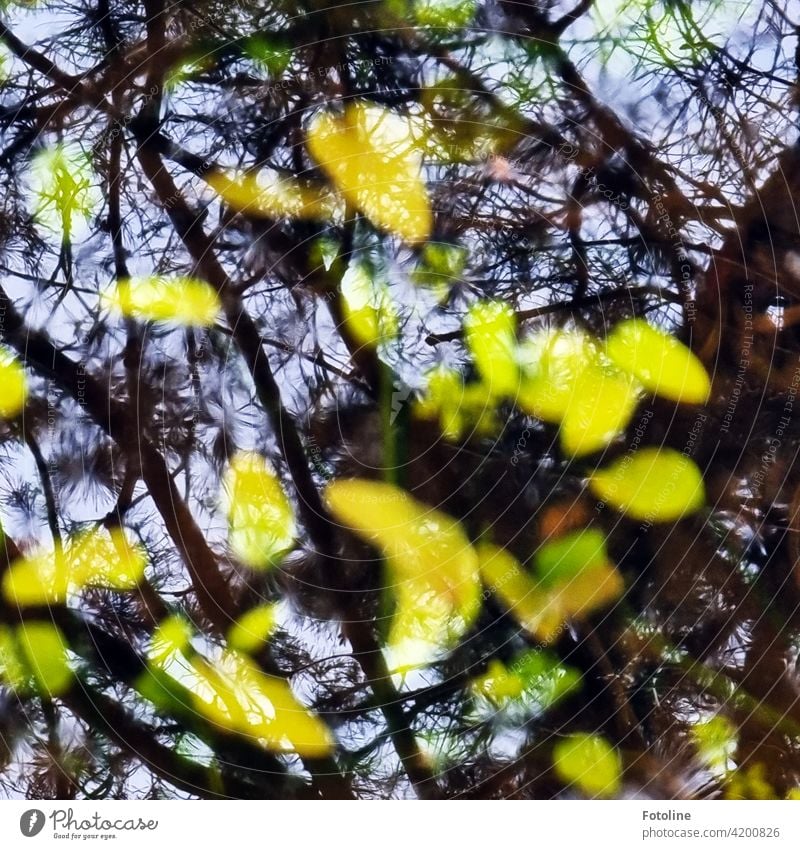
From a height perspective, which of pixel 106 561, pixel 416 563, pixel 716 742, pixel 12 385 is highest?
pixel 12 385

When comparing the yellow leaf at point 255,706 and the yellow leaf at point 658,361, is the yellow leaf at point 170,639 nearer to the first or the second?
the yellow leaf at point 255,706

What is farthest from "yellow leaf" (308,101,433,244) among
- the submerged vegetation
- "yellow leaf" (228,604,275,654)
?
"yellow leaf" (228,604,275,654)

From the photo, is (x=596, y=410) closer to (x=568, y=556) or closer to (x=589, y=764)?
(x=568, y=556)

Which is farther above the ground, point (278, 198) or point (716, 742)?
point (278, 198)

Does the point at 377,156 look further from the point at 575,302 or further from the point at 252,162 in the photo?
the point at 575,302

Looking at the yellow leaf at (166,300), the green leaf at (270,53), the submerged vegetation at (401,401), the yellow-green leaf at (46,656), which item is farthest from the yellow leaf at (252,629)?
the green leaf at (270,53)

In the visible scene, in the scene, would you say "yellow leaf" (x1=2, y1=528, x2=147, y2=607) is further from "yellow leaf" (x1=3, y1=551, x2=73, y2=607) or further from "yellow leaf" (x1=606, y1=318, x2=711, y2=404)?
"yellow leaf" (x1=606, y1=318, x2=711, y2=404)

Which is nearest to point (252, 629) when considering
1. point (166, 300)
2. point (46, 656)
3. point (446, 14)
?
point (46, 656)
